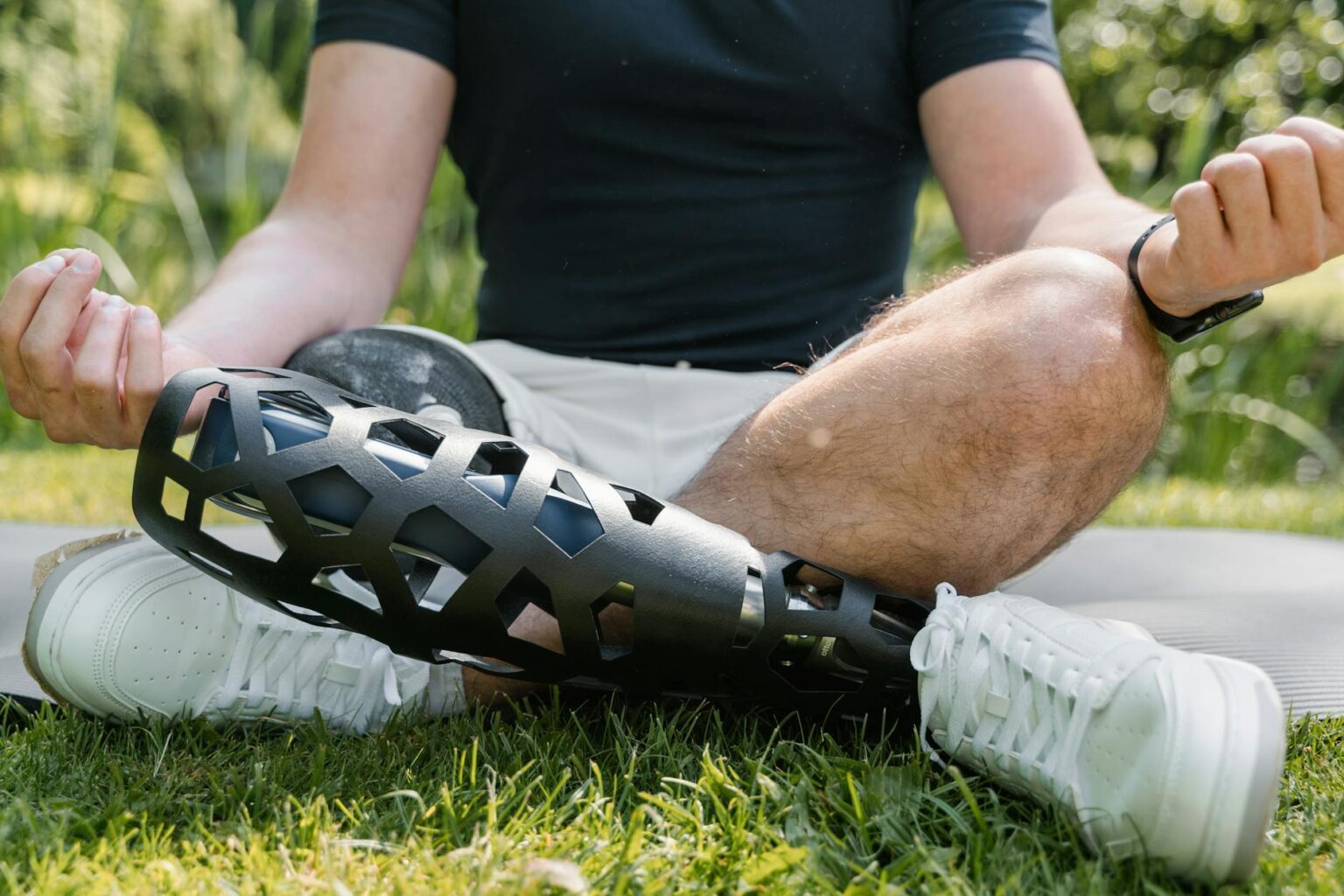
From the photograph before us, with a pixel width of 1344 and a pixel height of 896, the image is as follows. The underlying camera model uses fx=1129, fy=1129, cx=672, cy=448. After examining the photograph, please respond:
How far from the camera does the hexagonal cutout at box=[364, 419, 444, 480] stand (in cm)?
93

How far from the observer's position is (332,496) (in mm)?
919

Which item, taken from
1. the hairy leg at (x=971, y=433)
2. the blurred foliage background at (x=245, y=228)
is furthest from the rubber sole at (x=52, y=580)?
the blurred foliage background at (x=245, y=228)

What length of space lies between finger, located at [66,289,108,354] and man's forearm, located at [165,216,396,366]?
16cm

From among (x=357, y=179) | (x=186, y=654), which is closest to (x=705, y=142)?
(x=357, y=179)

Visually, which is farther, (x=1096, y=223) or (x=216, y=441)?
(x=1096, y=223)

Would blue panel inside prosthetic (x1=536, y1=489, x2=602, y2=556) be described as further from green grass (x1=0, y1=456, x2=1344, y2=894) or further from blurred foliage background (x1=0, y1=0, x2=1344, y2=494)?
blurred foliage background (x1=0, y1=0, x2=1344, y2=494)

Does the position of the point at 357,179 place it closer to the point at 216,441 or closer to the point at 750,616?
the point at 216,441

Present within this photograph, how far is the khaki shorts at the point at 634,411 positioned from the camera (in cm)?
142

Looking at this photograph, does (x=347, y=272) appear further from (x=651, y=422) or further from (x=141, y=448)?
(x=141, y=448)

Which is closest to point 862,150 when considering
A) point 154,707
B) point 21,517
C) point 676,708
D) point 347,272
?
point 347,272

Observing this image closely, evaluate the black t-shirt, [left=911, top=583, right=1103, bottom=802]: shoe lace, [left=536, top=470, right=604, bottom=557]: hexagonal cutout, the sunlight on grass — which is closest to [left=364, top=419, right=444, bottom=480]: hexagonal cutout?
[left=536, top=470, right=604, bottom=557]: hexagonal cutout

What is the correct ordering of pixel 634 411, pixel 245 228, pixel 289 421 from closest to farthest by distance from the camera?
pixel 289 421, pixel 634 411, pixel 245 228

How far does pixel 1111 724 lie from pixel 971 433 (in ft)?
0.92

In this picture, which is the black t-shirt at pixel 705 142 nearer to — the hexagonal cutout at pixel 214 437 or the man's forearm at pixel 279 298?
the man's forearm at pixel 279 298
